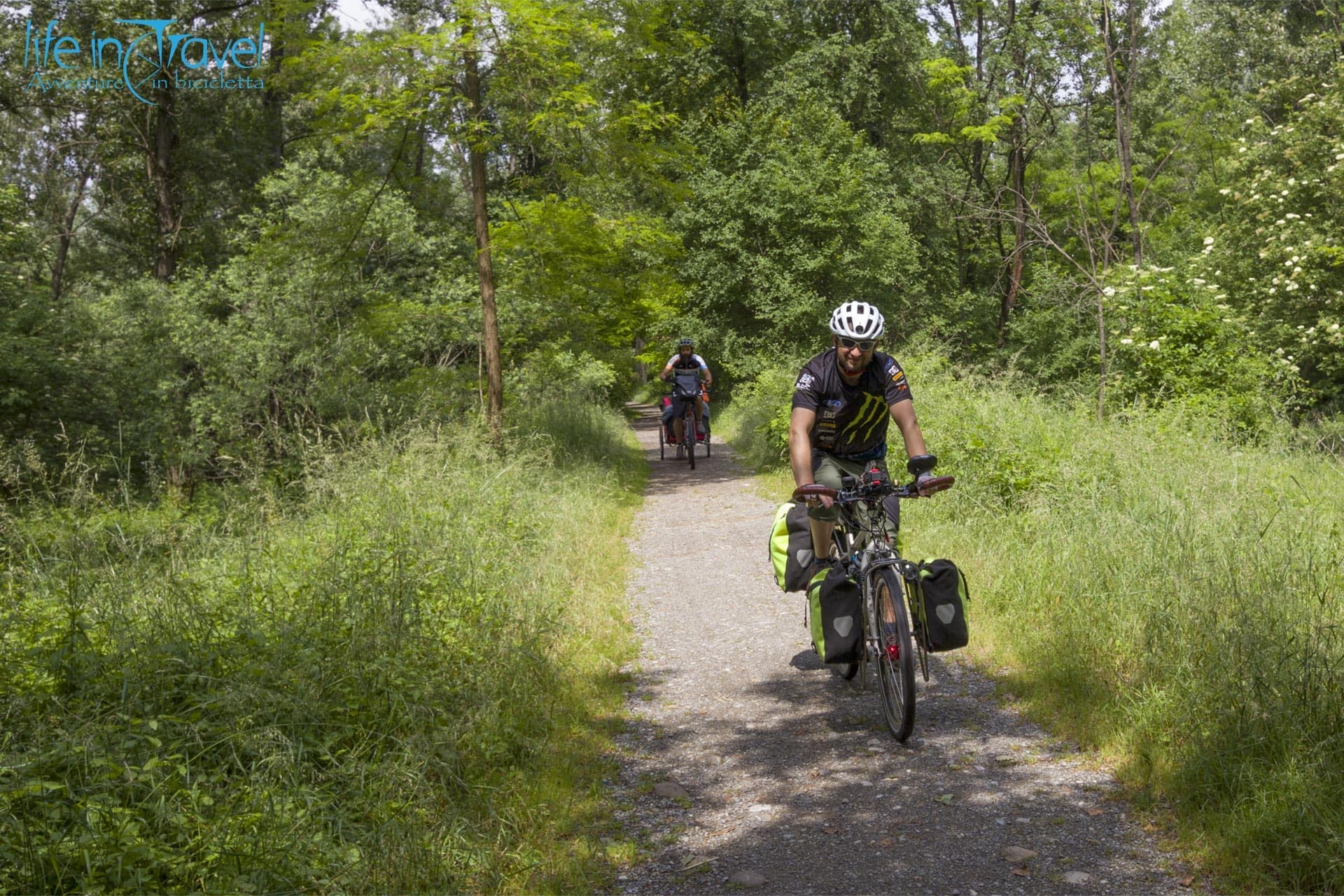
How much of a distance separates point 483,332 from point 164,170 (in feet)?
46.7

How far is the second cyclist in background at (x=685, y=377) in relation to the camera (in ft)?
56.1

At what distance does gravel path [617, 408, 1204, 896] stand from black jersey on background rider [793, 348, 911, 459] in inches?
63.5

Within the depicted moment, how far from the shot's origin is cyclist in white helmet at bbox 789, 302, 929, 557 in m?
5.55

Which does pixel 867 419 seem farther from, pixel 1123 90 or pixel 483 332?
pixel 483 332

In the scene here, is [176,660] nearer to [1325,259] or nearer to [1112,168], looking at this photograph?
[1325,259]

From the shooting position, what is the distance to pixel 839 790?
470 centimetres

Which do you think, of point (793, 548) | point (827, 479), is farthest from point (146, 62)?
point (827, 479)

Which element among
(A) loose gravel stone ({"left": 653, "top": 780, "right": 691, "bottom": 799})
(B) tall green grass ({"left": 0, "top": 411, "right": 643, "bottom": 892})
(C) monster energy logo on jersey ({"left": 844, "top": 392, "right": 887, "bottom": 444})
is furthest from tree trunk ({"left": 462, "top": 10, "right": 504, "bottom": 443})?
(A) loose gravel stone ({"left": 653, "top": 780, "right": 691, "bottom": 799})

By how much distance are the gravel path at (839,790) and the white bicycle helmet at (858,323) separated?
6.97 ft

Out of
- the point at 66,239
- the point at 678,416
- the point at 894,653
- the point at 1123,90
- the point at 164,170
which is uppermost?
the point at 66,239

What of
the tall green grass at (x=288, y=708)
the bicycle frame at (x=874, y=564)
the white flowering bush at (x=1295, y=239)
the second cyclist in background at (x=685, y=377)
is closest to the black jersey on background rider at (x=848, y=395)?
the bicycle frame at (x=874, y=564)

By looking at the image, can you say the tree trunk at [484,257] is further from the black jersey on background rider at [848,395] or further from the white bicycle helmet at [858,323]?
the white bicycle helmet at [858,323]

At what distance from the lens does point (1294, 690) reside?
417 cm

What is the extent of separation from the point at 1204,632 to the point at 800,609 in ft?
11.9
